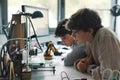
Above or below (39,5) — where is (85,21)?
below

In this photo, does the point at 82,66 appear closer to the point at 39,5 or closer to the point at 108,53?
the point at 108,53

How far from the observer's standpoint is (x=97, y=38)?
4.80ft

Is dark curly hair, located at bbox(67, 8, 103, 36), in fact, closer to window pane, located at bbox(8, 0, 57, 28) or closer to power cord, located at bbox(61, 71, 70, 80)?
power cord, located at bbox(61, 71, 70, 80)

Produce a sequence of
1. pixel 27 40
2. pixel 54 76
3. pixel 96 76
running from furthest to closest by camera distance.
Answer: pixel 27 40 < pixel 54 76 < pixel 96 76

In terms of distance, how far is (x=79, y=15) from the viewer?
4.90 ft

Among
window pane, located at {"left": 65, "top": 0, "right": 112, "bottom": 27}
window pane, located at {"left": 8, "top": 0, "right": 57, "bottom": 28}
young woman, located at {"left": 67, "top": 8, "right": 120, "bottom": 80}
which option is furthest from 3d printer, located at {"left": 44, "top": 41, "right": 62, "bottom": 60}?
window pane, located at {"left": 65, "top": 0, "right": 112, "bottom": 27}

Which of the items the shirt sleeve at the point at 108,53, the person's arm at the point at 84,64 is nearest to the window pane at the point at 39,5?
the person's arm at the point at 84,64

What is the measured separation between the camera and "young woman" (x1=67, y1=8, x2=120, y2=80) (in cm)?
139

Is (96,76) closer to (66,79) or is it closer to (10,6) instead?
(66,79)

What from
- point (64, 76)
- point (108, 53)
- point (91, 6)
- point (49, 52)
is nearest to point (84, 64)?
point (64, 76)

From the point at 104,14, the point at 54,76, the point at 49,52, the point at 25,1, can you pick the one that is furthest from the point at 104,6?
the point at 54,76

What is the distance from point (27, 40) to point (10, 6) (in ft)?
5.12

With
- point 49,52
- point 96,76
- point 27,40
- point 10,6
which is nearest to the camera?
point 96,76

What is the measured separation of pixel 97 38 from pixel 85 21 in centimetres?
14
